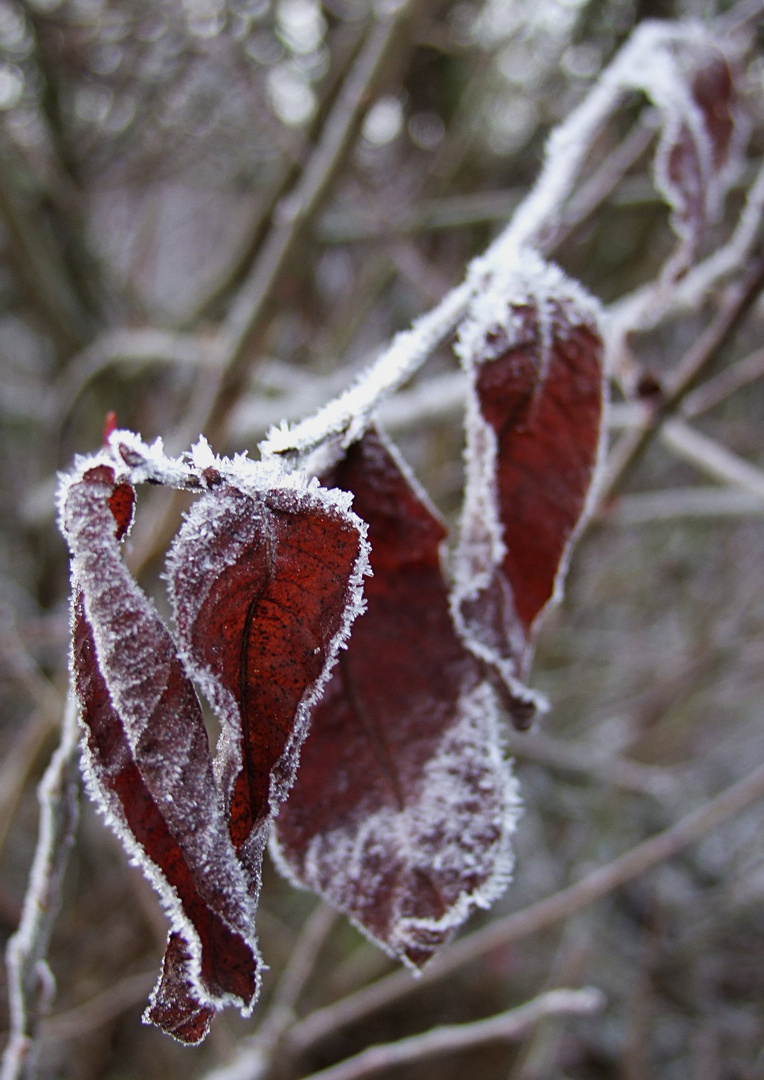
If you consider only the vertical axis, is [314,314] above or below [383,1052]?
above

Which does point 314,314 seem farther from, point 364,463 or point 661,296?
point 364,463

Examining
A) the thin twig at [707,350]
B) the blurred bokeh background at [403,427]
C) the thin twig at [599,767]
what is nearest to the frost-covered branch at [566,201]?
the thin twig at [707,350]

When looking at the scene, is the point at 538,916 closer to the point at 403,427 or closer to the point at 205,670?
the point at 403,427

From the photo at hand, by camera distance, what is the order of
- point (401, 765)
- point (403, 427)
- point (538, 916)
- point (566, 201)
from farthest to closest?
point (403, 427), point (538, 916), point (566, 201), point (401, 765)

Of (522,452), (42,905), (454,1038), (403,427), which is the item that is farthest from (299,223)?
(454,1038)

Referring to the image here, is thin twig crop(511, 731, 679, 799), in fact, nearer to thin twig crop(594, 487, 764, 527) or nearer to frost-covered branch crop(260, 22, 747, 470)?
thin twig crop(594, 487, 764, 527)

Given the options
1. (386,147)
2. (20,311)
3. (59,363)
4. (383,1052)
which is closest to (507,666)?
(383,1052)
